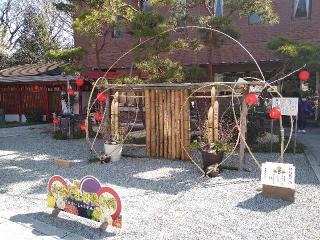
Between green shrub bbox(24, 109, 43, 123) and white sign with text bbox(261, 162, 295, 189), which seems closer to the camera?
white sign with text bbox(261, 162, 295, 189)

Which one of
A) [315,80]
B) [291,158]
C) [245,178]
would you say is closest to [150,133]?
[245,178]

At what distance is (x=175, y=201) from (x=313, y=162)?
15.5 ft

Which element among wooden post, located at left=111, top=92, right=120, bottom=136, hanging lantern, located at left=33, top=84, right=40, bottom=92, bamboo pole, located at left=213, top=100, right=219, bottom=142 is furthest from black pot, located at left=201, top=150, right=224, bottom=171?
hanging lantern, located at left=33, top=84, right=40, bottom=92

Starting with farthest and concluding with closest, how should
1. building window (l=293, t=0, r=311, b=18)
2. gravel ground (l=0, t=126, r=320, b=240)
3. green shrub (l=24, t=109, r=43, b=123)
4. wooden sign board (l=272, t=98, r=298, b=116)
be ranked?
1. green shrub (l=24, t=109, r=43, b=123)
2. building window (l=293, t=0, r=311, b=18)
3. wooden sign board (l=272, t=98, r=298, b=116)
4. gravel ground (l=0, t=126, r=320, b=240)

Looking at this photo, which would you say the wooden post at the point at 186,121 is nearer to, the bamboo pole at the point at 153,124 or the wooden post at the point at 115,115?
the bamboo pole at the point at 153,124

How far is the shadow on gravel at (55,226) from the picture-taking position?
530 centimetres

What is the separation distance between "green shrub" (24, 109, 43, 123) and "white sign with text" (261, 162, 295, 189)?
16.4 metres

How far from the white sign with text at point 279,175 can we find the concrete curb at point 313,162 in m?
1.69

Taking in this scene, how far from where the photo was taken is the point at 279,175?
22.1 ft

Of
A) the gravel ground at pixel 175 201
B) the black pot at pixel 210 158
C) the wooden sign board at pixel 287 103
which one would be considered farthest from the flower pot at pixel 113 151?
the wooden sign board at pixel 287 103

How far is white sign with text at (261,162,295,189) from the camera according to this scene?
261 inches

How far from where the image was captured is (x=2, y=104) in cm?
2233

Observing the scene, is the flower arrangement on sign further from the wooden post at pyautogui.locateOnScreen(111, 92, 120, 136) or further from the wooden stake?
the wooden stake

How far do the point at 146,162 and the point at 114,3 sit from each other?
232 inches
